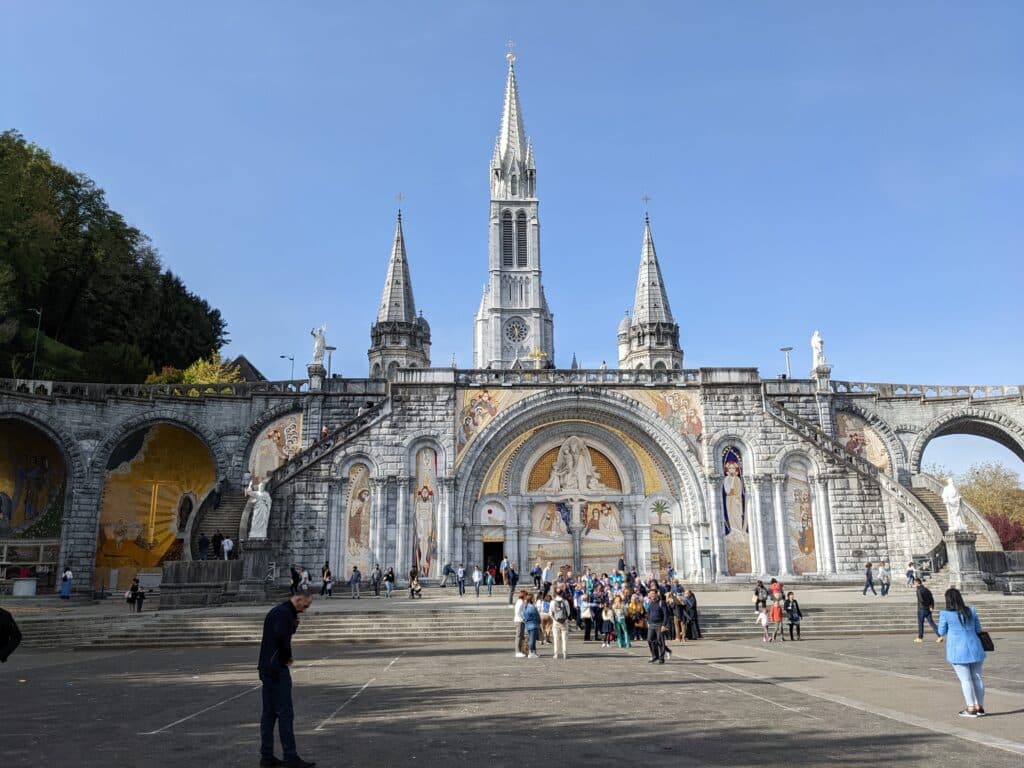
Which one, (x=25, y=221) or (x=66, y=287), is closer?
(x=25, y=221)

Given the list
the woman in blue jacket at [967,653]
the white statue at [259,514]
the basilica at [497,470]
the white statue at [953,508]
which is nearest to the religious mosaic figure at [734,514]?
the basilica at [497,470]

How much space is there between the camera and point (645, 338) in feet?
207

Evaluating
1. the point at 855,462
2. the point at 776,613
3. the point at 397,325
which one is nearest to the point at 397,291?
the point at 397,325

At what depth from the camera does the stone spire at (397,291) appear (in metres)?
64.8

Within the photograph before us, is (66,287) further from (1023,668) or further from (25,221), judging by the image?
(1023,668)

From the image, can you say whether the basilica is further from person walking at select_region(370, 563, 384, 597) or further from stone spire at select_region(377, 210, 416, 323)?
stone spire at select_region(377, 210, 416, 323)

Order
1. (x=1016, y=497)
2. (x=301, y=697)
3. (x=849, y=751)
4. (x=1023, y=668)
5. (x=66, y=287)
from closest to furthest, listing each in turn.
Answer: (x=849, y=751), (x=301, y=697), (x=1023, y=668), (x=66, y=287), (x=1016, y=497)

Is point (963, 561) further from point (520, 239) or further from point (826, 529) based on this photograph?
point (520, 239)

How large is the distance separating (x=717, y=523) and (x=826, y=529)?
4383 mm

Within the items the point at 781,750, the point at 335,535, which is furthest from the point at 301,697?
the point at 335,535

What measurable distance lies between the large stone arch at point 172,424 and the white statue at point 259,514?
646 cm

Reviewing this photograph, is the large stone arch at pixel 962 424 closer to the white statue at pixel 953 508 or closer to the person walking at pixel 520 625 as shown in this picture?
the white statue at pixel 953 508

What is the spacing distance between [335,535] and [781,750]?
85.3ft

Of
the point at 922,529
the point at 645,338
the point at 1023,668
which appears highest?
the point at 645,338
